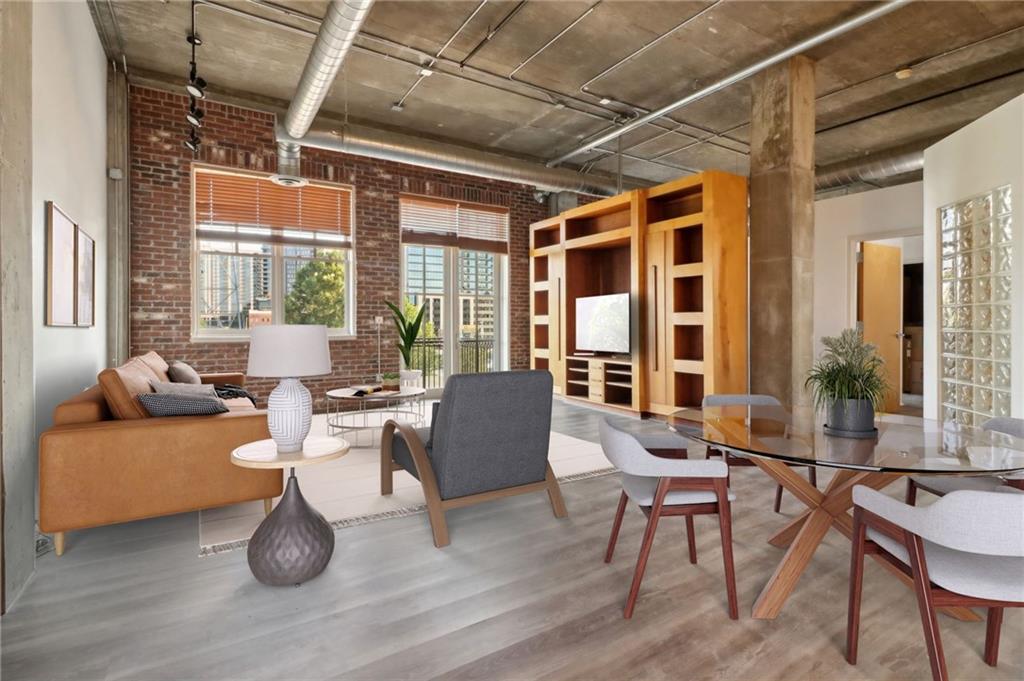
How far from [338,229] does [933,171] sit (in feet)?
21.6

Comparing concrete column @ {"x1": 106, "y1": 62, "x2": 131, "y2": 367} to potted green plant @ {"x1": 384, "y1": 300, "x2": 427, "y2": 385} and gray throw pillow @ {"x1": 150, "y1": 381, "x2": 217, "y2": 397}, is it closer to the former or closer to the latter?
gray throw pillow @ {"x1": 150, "y1": 381, "x2": 217, "y2": 397}

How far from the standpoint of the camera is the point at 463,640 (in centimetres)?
192

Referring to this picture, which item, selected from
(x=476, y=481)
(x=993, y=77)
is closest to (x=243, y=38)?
(x=476, y=481)

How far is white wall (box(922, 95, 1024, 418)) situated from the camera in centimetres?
371

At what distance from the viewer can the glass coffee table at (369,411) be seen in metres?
4.82

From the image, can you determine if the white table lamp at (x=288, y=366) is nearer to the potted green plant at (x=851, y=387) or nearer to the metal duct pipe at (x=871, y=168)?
the potted green plant at (x=851, y=387)

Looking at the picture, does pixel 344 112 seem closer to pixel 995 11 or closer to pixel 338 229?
pixel 338 229

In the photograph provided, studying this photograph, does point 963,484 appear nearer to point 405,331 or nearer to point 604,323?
point 604,323

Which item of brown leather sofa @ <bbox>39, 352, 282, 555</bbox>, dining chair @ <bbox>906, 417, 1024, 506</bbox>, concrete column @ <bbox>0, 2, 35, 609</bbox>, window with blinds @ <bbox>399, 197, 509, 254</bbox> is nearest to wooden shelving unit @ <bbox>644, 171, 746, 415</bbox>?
window with blinds @ <bbox>399, 197, 509, 254</bbox>

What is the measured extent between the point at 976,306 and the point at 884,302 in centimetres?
341

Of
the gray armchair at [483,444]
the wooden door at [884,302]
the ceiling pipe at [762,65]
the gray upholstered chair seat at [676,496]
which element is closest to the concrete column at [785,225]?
the ceiling pipe at [762,65]

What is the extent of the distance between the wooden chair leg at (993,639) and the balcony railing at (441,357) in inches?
239

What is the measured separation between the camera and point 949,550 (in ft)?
5.32

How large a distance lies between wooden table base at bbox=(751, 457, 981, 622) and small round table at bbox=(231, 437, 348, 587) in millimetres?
1866
